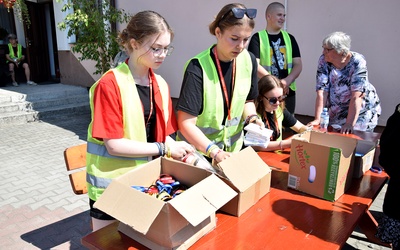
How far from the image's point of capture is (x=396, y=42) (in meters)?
4.29

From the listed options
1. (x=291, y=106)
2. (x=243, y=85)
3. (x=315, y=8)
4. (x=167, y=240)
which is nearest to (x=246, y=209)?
(x=167, y=240)

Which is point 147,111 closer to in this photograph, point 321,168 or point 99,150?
point 99,150

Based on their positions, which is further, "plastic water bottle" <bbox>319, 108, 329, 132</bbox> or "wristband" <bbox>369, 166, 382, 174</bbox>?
"plastic water bottle" <bbox>319, 108, 329, 132</bbox>

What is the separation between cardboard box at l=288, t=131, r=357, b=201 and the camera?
1.70 metres

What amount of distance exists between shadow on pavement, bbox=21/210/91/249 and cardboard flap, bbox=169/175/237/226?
2079 mm

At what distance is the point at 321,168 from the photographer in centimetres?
174

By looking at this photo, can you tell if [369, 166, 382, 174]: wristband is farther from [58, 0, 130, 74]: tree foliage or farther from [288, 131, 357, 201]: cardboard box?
[58, 0, 130, 74]: tree foliage

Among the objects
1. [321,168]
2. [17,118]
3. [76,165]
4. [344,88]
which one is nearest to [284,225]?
[321,168]

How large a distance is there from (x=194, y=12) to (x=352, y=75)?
4.16m

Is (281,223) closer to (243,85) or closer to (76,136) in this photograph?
(243,85)

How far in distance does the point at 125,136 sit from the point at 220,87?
669mm

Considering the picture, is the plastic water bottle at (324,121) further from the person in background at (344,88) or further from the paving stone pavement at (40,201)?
the paving stone pavement at (40,201)

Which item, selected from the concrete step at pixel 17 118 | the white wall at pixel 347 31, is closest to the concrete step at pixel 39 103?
the concrete step at pixel 17 118

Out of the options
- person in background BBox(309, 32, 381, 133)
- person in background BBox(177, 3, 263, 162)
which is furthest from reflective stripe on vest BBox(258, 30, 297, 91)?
person in background BBox(177, 3, 263, 162)
